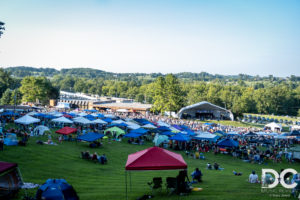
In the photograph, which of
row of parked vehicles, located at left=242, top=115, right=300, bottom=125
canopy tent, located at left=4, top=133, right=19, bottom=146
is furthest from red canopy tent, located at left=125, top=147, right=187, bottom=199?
row of parked vehicles, located at left=242, top=115, right=300, bottom=125

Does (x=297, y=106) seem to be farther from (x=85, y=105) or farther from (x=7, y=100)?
(x=7, y=100)

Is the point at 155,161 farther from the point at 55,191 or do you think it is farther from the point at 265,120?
the point at 265,120

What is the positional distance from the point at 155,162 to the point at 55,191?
3116 millimetres

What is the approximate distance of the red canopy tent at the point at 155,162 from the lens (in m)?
8.02

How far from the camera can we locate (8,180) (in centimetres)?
783

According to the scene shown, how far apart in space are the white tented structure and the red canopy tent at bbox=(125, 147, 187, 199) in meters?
57.2

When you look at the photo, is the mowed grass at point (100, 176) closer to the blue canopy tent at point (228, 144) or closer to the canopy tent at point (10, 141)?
the canopy tent at point (10, 141)

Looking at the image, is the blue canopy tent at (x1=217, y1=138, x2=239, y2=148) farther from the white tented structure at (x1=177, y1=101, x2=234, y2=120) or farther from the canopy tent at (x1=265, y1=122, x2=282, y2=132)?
the white tented structure at (x1=177, y1=101, x2=234, y2=120)

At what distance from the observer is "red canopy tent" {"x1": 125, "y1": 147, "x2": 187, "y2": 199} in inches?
316

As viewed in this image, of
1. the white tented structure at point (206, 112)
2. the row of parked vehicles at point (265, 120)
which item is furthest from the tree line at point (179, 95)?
the row of parked vehicles at point (265, 120)

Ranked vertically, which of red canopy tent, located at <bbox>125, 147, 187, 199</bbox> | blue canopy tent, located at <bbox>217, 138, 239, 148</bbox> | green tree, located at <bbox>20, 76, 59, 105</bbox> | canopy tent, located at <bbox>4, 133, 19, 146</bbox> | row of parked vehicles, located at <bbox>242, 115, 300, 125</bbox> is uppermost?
green tree, located at <bbox>20, 76, 59, 105</bbox>

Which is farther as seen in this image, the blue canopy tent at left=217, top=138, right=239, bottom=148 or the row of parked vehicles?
the row of parked vehicles

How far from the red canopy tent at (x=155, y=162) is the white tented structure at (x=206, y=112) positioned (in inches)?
2252

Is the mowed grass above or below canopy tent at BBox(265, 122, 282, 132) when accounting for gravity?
above
